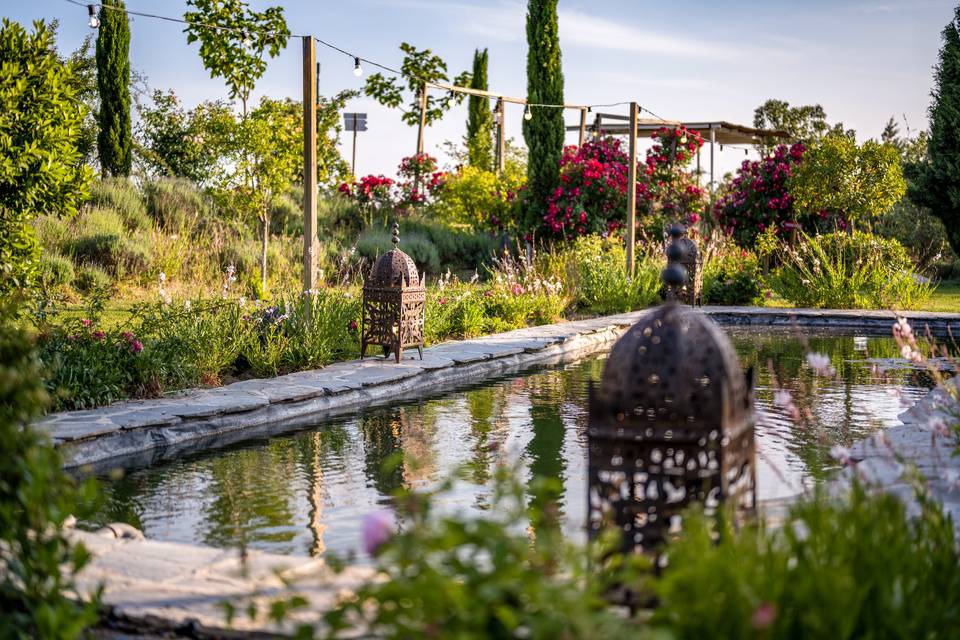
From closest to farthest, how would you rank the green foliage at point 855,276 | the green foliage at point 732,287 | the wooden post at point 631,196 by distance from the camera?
the green foliage at point 855,276 < the wooden post at point 631,196 < the green foliage at point 732,287

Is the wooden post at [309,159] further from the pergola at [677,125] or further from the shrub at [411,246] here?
the pergola at [677,125]

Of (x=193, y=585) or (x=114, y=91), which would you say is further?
(x=114, y=91)

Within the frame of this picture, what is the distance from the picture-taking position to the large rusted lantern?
9.18ft

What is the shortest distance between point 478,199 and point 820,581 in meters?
19.2

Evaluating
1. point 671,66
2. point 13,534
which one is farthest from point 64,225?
point 13,534

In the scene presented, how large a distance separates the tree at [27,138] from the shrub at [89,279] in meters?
6.18

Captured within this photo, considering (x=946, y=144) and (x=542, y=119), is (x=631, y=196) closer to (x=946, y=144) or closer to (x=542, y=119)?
(x=542, y=119)

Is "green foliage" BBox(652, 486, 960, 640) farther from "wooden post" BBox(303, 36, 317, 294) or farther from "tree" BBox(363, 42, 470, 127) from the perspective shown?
"tree" BBox(363, 42, 470, 127)

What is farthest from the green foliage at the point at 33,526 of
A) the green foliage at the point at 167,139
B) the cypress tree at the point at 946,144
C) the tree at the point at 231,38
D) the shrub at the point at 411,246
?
the green foliage at the point at 167,139

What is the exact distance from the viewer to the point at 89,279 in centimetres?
1335

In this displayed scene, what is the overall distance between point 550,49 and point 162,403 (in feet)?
49.7

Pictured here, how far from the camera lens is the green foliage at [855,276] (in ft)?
50.5

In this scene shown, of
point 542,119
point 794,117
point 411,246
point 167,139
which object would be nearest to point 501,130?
point 542,119

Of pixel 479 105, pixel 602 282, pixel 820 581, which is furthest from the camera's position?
pixel 479 105
